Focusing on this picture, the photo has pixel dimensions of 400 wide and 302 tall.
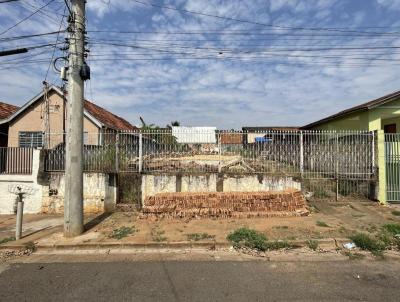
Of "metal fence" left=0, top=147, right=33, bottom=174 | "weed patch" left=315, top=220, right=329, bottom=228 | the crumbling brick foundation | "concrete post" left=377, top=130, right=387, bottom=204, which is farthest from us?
"metal fence" left=0, top=147, right=33, bottom=174

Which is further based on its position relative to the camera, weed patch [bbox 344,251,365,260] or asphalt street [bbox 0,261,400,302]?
weed patch [bbox 344,251,365,260]

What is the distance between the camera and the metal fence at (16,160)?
431 inches

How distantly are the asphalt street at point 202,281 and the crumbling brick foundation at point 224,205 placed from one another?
10.1 ft

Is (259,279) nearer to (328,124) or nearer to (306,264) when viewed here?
(306,264)

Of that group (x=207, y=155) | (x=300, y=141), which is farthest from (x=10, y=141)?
(x=300, y=141)

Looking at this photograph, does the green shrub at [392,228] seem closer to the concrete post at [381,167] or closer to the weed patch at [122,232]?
the concrete post at [381,167]

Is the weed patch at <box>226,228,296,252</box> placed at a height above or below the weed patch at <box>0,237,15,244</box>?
above

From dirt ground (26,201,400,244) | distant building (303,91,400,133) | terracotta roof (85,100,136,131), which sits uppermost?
terracotta roof (85,100,136,131)

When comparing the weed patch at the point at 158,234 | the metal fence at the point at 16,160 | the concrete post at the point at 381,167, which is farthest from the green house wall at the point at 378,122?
the metal fence at the point at 16,160

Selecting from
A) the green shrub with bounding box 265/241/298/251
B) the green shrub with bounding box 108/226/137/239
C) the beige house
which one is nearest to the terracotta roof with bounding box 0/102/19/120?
the beige house

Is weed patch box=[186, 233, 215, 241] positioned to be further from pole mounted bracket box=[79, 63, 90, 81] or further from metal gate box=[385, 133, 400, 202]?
metal gate box=[385, 133, 400, 202]

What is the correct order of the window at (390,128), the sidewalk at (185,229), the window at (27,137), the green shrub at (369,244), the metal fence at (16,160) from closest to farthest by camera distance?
the green shrub at (369,244)
the sidewalk at (185,229)
the metal fence at (16,160)
the window at (390,128)
the window at (27,137)

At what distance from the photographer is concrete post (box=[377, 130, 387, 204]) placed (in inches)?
394

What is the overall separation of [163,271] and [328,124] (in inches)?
550
